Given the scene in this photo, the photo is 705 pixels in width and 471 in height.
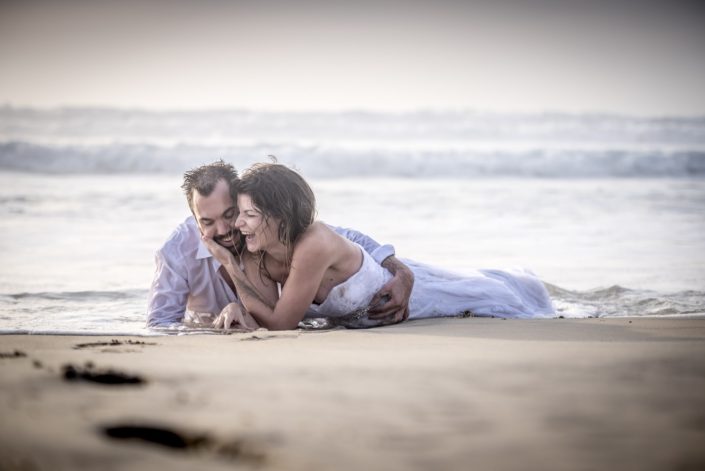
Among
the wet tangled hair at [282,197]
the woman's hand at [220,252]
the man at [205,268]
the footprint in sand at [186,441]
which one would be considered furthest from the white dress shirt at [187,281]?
the footprint in sand at [186,441]

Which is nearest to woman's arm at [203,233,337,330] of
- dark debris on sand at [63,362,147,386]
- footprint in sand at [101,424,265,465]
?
dark debris on sand at [63,362,147,386]

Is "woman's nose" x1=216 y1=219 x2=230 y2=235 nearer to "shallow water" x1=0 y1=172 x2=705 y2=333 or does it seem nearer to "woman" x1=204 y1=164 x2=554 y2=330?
"woman" x1=204 y1=164 x2=554 y2=330

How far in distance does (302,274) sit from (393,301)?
2.15 feet

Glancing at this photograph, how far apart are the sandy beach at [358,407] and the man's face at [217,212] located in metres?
1.45

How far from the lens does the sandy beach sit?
2.35 metres

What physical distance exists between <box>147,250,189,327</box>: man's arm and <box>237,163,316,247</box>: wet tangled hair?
86cm

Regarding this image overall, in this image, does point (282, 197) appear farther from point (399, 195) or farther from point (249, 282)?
point (399, 195)

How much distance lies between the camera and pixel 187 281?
5672mm

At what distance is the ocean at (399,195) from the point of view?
7.11 m

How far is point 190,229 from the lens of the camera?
18.8ft

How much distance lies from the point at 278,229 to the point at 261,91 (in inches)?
1112

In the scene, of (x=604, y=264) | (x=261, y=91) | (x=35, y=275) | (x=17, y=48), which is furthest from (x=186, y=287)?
(x=17, y=48)

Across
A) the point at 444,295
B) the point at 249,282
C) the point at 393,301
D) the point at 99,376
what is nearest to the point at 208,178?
the point at 249,282

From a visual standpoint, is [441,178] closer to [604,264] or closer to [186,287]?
[604,264]
